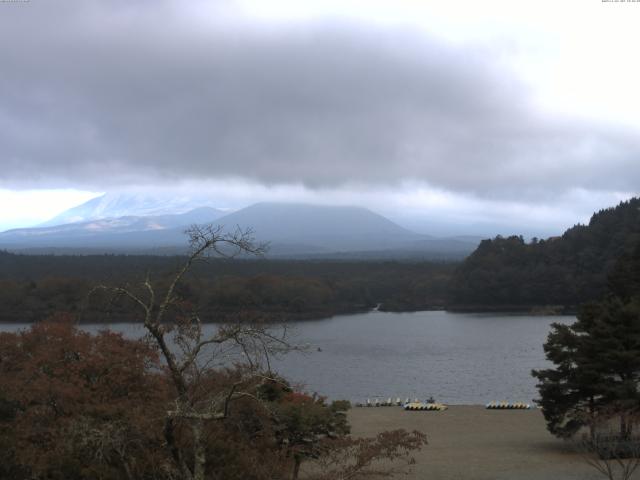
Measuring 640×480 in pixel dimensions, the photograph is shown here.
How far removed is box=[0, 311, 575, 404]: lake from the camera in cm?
2573

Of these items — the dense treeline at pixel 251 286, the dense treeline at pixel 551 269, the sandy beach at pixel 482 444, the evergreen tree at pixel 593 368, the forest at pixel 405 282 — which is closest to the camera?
the sandy beach at pixel 482 444

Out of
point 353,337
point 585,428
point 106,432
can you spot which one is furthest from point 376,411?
point 353,337

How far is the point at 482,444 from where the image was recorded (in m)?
15.5

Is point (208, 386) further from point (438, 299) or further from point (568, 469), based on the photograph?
point (438, 299)

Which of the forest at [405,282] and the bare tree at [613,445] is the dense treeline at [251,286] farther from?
the bare tree at [613,445]

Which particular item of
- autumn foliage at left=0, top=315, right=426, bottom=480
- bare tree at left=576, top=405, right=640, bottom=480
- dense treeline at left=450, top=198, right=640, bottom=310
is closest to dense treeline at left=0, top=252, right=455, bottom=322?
dense treeline at left=450, top=198, right=640, bottom=310

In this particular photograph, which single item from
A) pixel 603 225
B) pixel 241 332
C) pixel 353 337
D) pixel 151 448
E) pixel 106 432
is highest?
pixel 603 225

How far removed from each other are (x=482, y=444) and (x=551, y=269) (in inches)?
1986

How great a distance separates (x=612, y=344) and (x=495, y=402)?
9778 millimetres

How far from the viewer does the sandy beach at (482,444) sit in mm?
12156

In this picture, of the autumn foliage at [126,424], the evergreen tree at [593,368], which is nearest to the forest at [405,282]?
the evergreen tree at [593,368]

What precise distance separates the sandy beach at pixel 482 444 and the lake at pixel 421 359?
9.79 ft

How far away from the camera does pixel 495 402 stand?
73.6 ft

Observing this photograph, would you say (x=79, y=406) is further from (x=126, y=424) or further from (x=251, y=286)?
(x=251, y=286)
